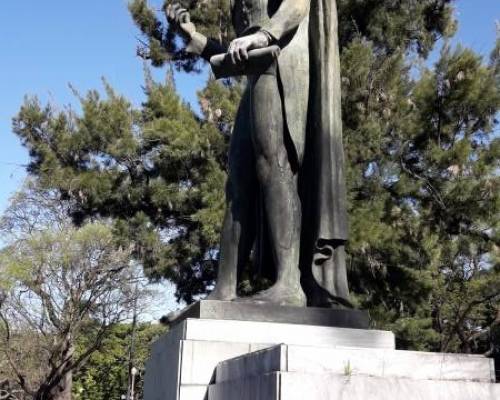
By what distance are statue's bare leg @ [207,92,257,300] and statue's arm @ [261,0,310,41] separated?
23.9 inches

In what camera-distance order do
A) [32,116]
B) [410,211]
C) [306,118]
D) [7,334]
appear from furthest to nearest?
[7,334], [32,116], [410,211], [306,118]

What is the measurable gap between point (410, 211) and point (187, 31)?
8.85 metres

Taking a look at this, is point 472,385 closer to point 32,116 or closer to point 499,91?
point 499,91

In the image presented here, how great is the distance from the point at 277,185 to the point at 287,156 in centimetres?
24

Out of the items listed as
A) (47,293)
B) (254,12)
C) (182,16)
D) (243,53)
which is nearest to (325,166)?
(243,53)

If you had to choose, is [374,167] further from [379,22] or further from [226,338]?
[226,338]

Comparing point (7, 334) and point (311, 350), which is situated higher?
point (7, 334)

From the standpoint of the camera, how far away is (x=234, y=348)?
3613 millimetres

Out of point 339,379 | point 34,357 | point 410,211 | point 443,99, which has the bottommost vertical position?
point 339,379

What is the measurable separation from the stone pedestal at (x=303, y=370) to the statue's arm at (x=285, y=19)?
5.98ft

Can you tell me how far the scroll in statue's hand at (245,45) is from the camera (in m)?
4.23

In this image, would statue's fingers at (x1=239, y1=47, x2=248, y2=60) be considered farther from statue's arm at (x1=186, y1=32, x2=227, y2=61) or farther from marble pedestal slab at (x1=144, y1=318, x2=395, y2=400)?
marble pedestal slab at (x1=144, y1=318, x2=395, y2=400)

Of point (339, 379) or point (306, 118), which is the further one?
point (306, 118)

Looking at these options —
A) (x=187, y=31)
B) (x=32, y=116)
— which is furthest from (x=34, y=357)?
(x=187, y=31)
